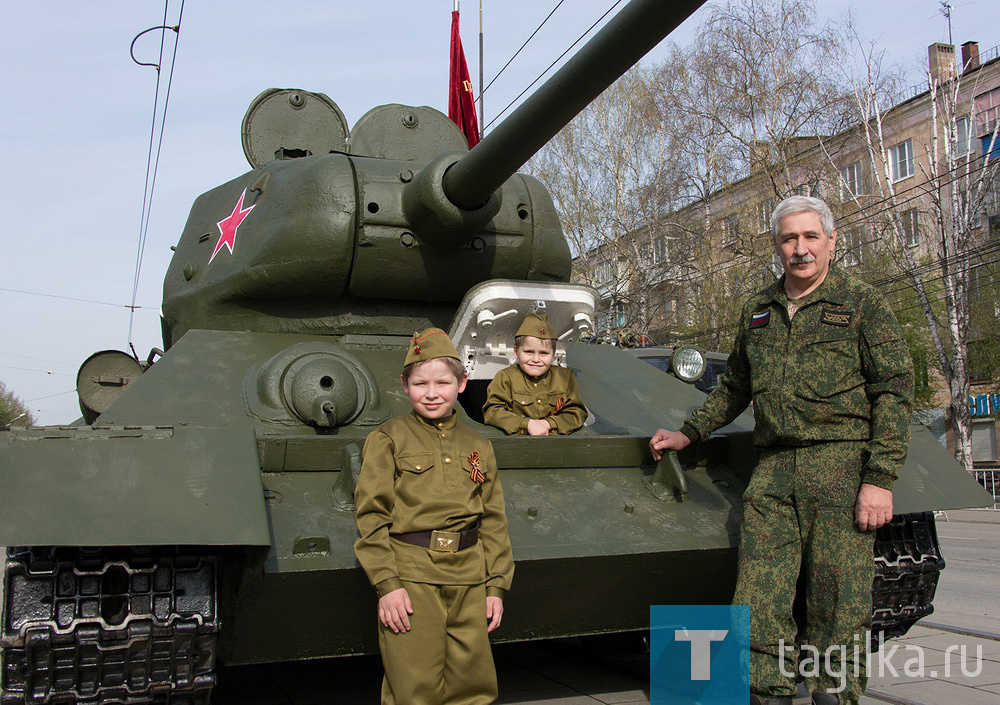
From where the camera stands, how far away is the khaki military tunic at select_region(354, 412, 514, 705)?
3078 millimetres

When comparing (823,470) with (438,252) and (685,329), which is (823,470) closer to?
(438,252)

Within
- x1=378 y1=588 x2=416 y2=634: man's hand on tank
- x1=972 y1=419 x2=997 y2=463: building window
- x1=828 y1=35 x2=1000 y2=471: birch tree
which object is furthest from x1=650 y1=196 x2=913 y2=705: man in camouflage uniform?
x1=972 y1=419 x2=997 y2=463: building window

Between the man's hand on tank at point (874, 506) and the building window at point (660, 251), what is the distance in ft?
73.7

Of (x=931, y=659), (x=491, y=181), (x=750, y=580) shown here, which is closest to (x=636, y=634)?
(x=931, y=659)

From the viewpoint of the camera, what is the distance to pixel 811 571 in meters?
3.51

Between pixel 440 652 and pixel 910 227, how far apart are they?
24166mm

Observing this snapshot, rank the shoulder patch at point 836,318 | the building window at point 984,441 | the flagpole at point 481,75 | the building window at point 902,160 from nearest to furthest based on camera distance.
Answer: the shoulder patch at point 836,318, the flagpole at point 481,75, the building window at point 984,441, the building window at point 902,160

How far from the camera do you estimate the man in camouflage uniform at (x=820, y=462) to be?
340cm

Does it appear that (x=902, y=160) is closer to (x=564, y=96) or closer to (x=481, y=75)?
(x=481, y=75)

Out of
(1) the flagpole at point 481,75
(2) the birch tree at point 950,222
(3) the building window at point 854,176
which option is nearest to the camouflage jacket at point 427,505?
(1) the flagpole at point 481,75

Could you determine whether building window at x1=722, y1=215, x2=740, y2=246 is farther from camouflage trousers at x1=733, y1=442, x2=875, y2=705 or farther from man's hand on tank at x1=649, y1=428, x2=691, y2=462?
camouflage trousers at x1=733, y1=442, x2=875, y2=705

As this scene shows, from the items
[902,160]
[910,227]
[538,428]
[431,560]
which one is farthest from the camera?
[902,160]

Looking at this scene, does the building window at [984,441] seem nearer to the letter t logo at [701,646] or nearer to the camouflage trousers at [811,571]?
the letter t logo at [701,646]

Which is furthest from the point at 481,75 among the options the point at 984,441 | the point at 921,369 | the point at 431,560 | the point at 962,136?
the point at 921,369
